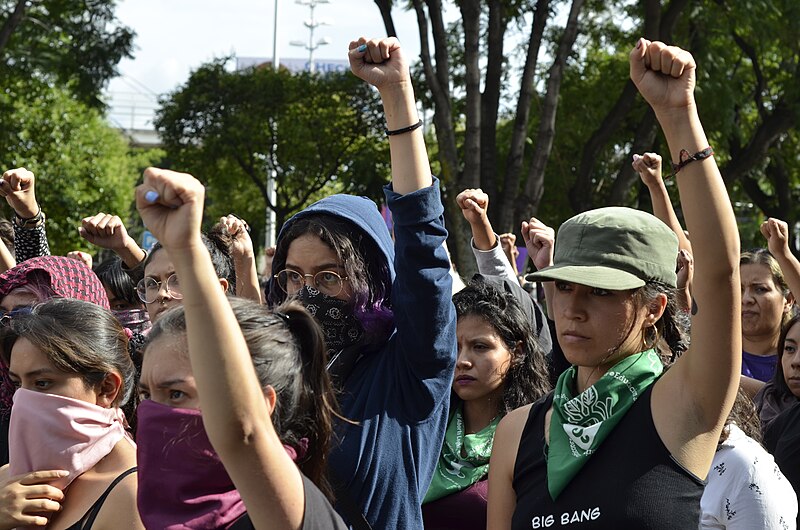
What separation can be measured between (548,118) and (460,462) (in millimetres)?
8860

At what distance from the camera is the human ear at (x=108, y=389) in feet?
9.98

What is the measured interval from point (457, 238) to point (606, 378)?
9213 millimetres

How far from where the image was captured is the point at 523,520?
101 inches

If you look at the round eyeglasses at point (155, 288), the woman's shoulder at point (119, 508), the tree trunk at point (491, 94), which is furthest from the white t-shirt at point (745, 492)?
the tree trunk at point (491, 94)

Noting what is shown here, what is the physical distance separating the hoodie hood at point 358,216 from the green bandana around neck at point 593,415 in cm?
66

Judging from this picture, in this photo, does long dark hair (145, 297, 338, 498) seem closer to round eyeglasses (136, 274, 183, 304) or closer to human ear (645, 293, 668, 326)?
human ear (645, 293, 668, 326)

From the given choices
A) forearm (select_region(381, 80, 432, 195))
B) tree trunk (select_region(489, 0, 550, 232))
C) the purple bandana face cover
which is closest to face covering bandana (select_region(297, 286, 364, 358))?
forearm (select_region(381, 80, 432, 195))

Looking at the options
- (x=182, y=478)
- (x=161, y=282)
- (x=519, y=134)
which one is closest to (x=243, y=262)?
(x=161, y=282)

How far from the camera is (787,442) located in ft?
13.2

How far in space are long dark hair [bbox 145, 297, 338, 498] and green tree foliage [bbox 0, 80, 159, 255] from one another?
23.0m

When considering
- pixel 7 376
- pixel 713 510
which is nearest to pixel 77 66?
pixel 7 376

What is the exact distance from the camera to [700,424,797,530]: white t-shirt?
290 centimetres

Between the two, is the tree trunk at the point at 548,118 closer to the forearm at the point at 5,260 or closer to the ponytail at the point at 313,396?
the forearm at the point at 5,260

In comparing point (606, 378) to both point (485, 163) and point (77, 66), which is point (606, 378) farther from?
point (77, 66)
